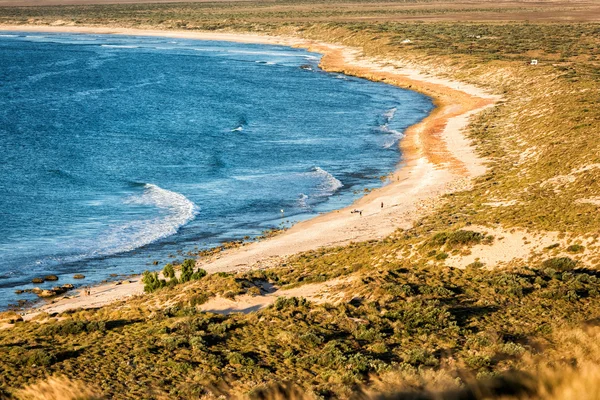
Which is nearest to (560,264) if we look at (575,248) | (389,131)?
(575,248)

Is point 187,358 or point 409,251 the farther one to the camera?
point 409,251

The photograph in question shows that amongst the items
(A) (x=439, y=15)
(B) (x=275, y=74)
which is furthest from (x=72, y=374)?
(A) (x=439, y=15)

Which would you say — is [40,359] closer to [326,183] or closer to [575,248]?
[575,248]

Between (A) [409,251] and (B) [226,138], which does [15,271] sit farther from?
(B) [226,138]

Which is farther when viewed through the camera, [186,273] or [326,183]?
[326,183]

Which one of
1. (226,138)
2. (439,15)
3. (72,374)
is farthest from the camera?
(439,15)

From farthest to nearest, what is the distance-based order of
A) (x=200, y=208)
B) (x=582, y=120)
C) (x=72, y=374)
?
(x=582, y=120)
(x=200, y=208)
(x=72, y=374)

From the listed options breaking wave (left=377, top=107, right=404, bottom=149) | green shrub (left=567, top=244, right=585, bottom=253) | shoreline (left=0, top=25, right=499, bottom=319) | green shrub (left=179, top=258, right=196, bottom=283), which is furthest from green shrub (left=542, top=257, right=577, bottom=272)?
breaking wave (left=377, top=107, right=404, bottom=149)
